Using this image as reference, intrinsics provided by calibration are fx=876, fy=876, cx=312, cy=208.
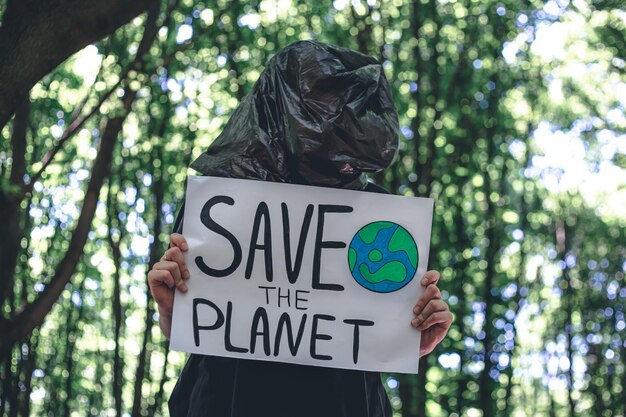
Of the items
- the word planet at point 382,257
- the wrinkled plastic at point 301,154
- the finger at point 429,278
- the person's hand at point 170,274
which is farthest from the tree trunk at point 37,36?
the finger at point 429,278

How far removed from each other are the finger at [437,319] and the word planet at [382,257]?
131mm

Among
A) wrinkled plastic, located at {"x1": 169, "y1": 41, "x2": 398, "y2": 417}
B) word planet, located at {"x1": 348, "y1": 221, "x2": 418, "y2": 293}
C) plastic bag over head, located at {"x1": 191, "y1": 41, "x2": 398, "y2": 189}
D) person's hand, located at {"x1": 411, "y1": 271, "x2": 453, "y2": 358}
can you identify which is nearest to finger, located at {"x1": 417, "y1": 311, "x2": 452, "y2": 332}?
person's hand, located at {"x1": 411, "y1": 271, "x2": 453, "y2": 358}

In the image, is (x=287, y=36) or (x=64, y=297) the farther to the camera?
(x=64, y=297)

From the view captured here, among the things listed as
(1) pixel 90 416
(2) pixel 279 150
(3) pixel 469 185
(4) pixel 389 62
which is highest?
(4) pixel 389 62

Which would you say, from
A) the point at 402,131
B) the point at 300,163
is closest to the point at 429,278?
the point at 300,163

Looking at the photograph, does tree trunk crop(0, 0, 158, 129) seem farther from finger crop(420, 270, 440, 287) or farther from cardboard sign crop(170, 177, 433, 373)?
finger crop(420, 270, 440, 287)

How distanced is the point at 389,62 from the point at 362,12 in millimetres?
748

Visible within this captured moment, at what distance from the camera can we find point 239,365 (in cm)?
263

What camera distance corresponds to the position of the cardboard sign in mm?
2633

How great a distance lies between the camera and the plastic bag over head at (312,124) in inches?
99.2

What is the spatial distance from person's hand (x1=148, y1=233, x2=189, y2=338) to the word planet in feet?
1.67

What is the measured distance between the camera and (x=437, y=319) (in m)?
2.62

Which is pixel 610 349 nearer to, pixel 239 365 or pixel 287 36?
pixel 287 36

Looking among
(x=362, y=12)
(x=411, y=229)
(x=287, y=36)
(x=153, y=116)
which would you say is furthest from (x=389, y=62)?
(x=411, y=229)
